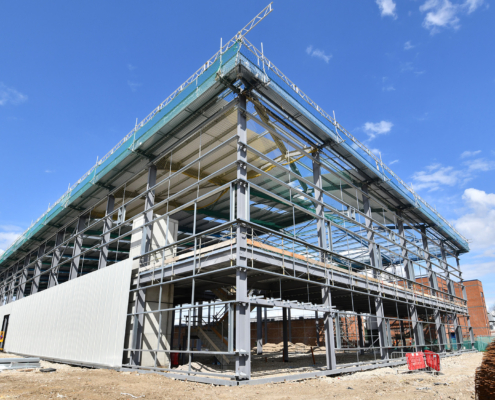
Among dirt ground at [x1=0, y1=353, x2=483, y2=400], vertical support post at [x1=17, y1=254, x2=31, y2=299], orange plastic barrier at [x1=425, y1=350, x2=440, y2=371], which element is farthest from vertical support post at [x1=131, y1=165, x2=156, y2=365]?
vertical support post at [x1=17, y1=254, x2=31, y2=299]

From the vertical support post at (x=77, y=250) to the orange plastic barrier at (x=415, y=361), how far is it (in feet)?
71.7

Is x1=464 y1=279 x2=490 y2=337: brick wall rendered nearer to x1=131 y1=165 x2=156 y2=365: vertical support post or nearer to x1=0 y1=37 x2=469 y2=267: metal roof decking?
x1=0 y1=37 x2=469 y2=267: metal roof decking

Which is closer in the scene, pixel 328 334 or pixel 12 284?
pixel 328 334

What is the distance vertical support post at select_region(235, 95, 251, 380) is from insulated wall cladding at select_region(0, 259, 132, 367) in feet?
23.2

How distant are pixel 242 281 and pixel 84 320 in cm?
1176

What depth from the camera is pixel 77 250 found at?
27.2 m

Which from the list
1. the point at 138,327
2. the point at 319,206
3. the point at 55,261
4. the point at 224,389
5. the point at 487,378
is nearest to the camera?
the point at 487,378

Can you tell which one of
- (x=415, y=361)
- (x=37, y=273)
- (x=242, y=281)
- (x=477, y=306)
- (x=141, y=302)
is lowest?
(x=415, y=361)

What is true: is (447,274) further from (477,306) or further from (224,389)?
(224,389)

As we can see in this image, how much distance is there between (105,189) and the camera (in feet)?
81.8

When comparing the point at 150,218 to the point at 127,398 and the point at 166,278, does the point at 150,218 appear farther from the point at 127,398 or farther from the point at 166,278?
the point at 127,398

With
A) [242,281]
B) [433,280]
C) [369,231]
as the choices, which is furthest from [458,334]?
[242,281]

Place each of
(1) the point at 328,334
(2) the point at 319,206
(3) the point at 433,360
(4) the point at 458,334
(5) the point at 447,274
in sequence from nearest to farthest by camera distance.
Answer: (3) the point at 433,360 < (1) the point at 328,334 < (2) the point at 319,206 < (4) the point at 458,334 < (5) the point at 447,274

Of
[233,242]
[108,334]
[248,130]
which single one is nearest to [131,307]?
[108,334]
